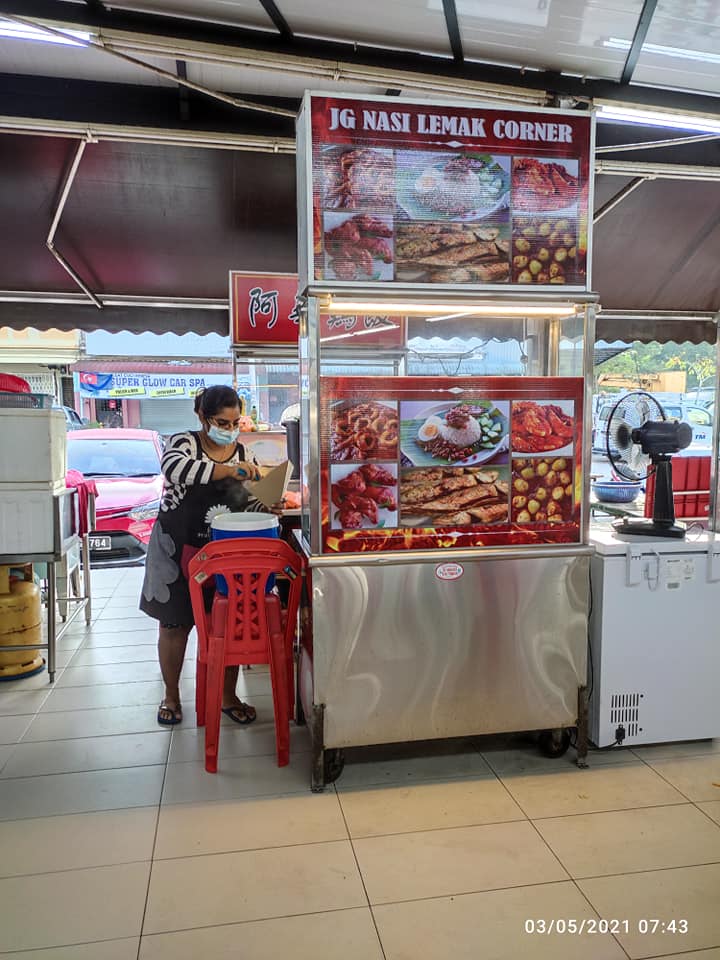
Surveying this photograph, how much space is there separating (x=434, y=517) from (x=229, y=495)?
1.02 m

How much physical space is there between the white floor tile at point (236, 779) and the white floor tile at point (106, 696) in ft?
2.52

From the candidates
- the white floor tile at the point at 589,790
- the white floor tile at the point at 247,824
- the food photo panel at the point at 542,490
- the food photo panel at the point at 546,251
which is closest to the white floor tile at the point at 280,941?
the white floor tile at the point at 247,824

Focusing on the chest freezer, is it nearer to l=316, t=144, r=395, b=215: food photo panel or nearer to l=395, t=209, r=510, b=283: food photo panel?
l=395, t=209, r=510, b=283: food photo panel

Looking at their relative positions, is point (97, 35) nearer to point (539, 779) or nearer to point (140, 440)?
point (539, 779)

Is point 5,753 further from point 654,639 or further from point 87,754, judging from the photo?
point 654,639

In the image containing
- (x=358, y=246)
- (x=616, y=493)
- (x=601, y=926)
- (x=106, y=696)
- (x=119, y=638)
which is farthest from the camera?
(x=616, y=493)

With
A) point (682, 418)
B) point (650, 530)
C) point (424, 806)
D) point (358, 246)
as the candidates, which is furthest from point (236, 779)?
point (682, 418)

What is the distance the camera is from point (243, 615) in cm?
272

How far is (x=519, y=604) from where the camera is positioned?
2719mm

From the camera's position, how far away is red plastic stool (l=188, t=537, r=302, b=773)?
2680 mm

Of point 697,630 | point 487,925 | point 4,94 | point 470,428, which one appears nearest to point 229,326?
point 4,94

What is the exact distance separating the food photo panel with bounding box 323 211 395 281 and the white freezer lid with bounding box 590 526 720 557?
1.44 meters

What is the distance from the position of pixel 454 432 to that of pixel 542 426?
380 mm

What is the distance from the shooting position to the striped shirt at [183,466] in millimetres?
3020
